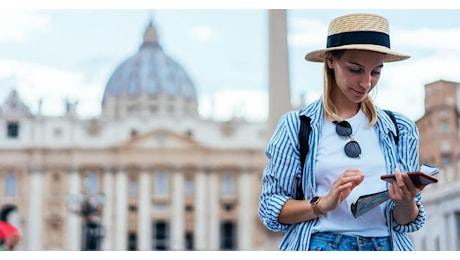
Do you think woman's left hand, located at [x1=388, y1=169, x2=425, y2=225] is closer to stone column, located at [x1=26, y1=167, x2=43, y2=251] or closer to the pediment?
stone column, located at [x1=26, y1=167, x2=43, y2=251]

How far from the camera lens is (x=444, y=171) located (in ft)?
26.5

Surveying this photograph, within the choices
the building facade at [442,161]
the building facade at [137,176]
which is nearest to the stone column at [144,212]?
the building facade at [137,176]

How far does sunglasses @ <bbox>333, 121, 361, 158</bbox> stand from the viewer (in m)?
0.76

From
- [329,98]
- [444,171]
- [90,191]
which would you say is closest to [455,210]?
[444,171]

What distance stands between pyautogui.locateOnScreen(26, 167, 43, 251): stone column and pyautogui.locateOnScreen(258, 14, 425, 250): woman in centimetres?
1936

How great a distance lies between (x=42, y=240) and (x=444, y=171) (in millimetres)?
13308

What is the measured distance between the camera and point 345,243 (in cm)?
75

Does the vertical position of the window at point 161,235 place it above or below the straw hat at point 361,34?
below

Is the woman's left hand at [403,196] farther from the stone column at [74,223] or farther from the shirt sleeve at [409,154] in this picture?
the stone column at [74,223]

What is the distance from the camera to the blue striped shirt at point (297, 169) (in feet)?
2.51

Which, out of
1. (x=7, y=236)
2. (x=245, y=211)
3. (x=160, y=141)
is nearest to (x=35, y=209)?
(x=160, y=141)

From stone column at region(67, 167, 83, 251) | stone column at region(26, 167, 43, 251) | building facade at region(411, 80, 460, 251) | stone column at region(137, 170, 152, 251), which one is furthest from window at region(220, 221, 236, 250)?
building facade at region(411, 80, 460, 251)

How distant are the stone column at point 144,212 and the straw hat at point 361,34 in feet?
63.6

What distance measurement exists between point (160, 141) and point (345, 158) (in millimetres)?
19714
